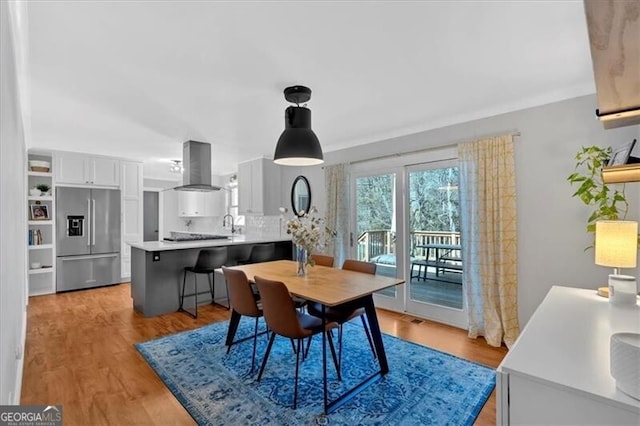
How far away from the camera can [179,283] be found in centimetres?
443

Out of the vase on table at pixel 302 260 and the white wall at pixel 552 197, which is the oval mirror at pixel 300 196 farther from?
the white wall at pixel 552 197

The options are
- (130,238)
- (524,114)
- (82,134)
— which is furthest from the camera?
(130,238)

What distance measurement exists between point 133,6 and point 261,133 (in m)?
2.65

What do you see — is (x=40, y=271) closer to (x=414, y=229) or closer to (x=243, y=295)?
(x=243, y=295)

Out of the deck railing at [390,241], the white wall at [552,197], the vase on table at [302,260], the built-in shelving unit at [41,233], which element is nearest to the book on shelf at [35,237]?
the built-in shelving unit at [41,233]

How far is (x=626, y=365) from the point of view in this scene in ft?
2.99

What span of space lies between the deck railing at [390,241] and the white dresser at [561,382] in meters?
2.43

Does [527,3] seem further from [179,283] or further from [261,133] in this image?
[179,283]

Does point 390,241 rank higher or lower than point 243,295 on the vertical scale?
higher

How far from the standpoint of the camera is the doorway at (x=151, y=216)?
7.39 m

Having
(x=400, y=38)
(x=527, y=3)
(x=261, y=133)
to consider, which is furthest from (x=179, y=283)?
(x=527, y=3)

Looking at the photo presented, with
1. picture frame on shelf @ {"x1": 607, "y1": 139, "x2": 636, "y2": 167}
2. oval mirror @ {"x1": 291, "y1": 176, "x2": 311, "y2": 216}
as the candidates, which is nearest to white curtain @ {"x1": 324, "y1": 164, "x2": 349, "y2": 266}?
oval mirror @ {"x1": 291, "y1": 176, "x2": 311, "y2": 216}

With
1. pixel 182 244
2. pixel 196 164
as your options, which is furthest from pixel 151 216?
pixel 182 244

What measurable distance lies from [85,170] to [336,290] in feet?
18.4
